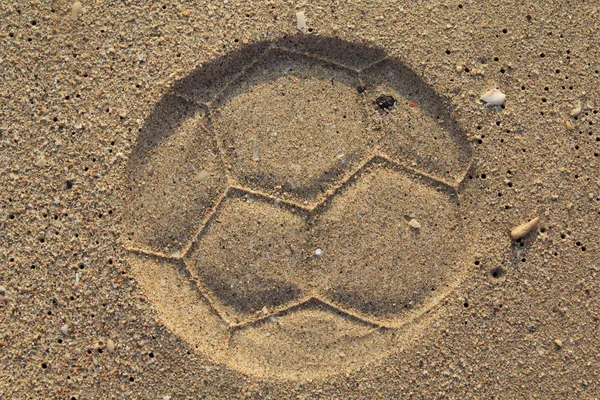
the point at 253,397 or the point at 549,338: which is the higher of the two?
the point at 549,338

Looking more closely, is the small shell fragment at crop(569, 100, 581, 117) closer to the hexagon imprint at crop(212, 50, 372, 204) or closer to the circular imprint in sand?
the circular imprint in sand

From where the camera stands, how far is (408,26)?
2340 millimetres

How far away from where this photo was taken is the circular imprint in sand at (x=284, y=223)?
2336 millimetres

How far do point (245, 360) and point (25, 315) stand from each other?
99cm

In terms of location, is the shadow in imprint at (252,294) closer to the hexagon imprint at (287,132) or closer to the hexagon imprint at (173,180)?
the hexagon imprint at (173,180)

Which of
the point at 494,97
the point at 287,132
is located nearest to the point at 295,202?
the point at 287,132

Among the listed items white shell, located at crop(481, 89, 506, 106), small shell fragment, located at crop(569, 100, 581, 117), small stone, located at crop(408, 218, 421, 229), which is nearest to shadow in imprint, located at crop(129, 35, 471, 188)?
white shell, located at crop(481, 89, 506, 106)

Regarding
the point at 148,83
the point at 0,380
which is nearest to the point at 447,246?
the point at 148,83

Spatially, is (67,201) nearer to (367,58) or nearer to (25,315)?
(25,315)

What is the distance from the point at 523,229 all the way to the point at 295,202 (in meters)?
1.02

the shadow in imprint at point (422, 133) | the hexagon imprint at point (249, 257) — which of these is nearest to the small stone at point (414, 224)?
the shadow in imprint at point (422, 133)

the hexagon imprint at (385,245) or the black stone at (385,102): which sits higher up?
the black stone at (385,102)

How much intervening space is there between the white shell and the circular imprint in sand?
171mm

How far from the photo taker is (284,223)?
2342mm
